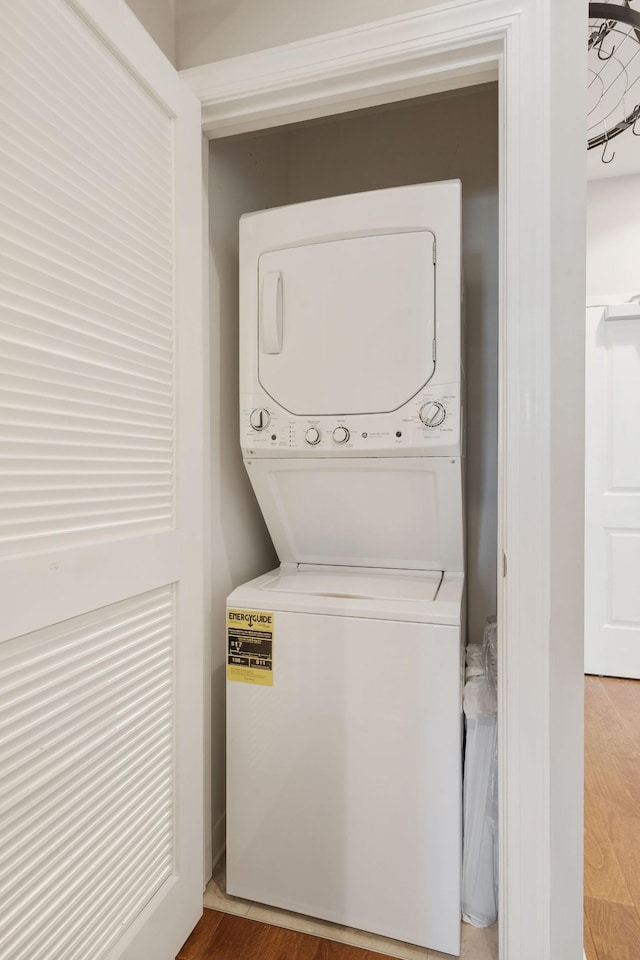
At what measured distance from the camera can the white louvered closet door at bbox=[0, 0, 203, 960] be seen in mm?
764

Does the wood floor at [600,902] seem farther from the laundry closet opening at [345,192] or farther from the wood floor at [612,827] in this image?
the laundry closet opening at [345,192]

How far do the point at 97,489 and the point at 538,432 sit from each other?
846mm

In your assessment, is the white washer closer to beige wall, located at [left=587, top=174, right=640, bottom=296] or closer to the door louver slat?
the door louver slat

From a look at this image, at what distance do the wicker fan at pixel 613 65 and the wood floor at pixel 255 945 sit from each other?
7.13ft

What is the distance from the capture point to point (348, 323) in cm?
144

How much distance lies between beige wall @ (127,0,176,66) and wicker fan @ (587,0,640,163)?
0.97 m

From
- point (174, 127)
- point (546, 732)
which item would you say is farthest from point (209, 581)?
point (174, 127)

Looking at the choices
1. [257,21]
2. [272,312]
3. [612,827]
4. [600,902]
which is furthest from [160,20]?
[612,827]

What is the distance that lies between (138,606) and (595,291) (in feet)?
10.0

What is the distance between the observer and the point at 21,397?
2.52 feet

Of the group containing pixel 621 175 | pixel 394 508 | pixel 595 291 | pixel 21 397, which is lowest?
pixel 394 508

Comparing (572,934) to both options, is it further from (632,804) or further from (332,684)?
(632,804)

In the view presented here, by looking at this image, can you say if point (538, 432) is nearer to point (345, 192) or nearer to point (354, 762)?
point (354, 762)

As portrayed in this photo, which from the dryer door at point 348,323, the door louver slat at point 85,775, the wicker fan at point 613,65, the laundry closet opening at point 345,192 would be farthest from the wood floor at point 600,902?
the wicker fan at point 613,65
